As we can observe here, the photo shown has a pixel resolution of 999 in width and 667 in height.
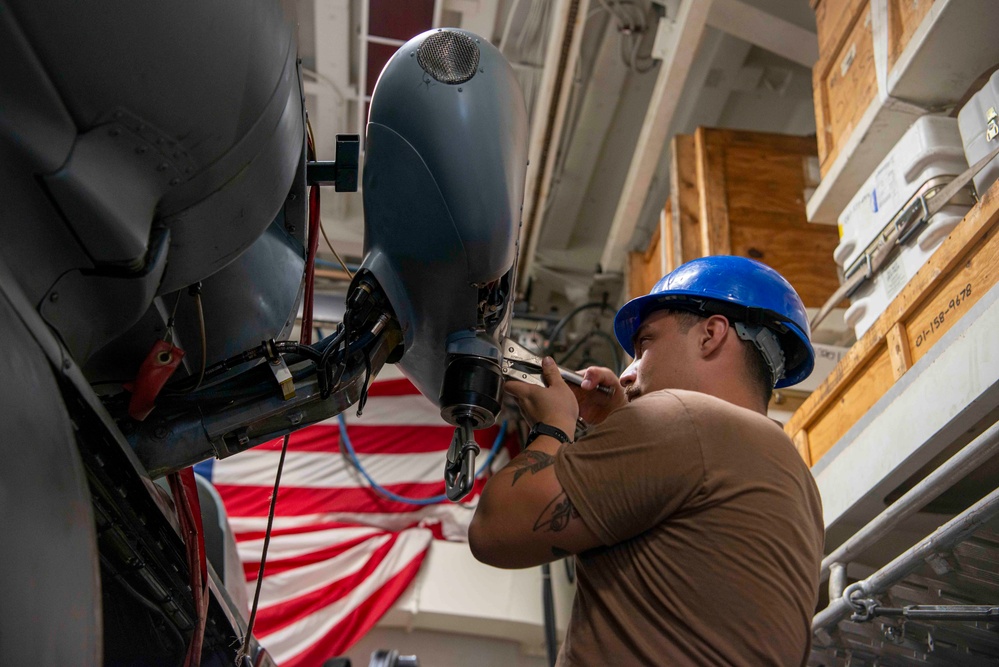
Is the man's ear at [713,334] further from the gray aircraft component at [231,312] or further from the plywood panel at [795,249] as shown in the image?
the plywood panel at [795,249]

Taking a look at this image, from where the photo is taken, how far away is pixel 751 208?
10.5 ft

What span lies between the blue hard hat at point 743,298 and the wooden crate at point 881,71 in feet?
2.54

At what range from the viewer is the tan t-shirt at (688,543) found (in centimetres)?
111

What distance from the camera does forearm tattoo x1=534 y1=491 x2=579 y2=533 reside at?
1.16 metres

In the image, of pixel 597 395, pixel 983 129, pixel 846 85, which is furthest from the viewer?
pixel 846 85

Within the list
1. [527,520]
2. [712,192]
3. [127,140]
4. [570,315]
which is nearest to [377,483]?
[570,315]

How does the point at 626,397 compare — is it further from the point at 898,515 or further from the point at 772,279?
the point at 898,515

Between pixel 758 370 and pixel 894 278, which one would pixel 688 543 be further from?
pixel 894 278

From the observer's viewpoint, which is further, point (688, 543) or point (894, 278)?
point (894, 278)

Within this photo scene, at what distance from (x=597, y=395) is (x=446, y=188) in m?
0.65

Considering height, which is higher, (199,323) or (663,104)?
(199,323)

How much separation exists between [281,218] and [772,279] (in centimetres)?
101

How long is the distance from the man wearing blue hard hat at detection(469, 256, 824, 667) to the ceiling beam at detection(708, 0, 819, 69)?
2.44 m

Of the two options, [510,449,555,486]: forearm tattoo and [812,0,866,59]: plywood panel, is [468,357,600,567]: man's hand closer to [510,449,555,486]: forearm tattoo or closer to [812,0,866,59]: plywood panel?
[510,449,555,486]: forearm tattoo
